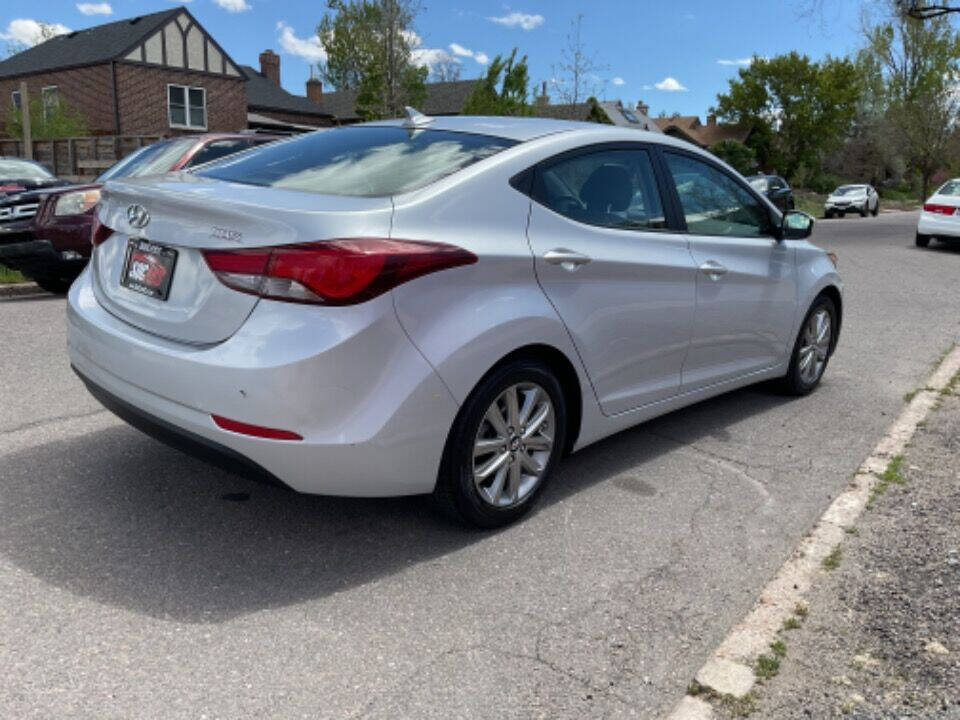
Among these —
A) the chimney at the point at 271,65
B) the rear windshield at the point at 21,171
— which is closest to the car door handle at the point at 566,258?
the rear windshield at the point at 21,171

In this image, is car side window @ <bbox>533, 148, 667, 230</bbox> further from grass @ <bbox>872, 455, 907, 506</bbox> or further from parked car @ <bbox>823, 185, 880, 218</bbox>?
parked car @ <bbox>823, 185, 880, 218</bbox>

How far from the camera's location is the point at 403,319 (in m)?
2.98

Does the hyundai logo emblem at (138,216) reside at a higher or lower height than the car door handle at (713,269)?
higher

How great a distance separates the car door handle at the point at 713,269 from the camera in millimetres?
4473

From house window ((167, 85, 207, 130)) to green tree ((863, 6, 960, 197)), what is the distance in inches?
1826

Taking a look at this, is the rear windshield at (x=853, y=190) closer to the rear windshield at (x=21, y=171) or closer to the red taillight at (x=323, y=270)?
the rear windshield at (x=21, y=171)

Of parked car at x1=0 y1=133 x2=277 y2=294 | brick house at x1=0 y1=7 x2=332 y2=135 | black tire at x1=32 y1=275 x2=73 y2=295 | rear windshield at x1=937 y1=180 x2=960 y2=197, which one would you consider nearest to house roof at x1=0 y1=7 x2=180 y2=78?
brick house at x1=0 y1=7 x2=332 y2=135

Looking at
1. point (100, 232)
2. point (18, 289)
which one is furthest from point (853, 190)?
point (100, 232)

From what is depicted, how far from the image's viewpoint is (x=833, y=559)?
3465 mm

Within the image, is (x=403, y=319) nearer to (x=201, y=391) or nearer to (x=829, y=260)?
(x=201, y=391)

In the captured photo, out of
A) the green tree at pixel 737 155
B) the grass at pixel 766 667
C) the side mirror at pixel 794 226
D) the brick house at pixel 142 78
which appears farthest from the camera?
the green tree at pixel 737 155

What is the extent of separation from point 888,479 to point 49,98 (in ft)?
128

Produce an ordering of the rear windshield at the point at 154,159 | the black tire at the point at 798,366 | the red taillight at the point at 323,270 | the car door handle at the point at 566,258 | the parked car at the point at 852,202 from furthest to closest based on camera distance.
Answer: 1. the parked car at the point at 852,202
2. the rear windshield at the point at 154,159
3. the black tire at the point at 798,366
4. the car door handle at the point at 566,258
5. the red taillight at the point at 323,270

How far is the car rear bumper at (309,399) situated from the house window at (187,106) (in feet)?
118
